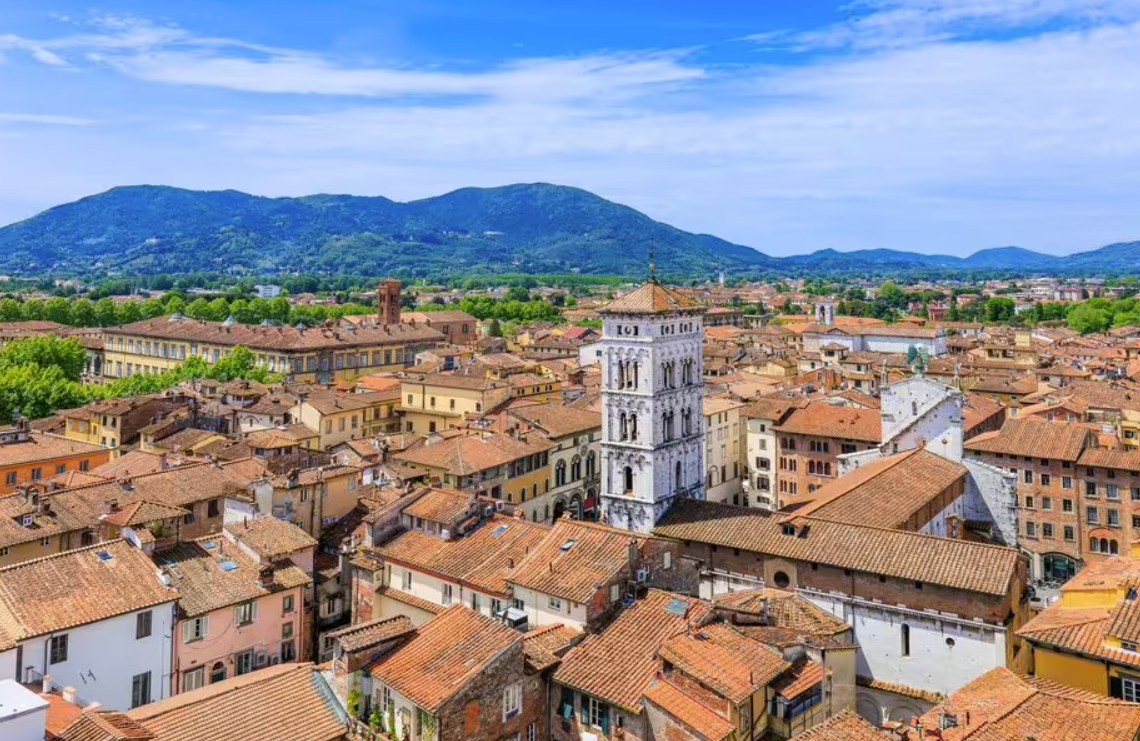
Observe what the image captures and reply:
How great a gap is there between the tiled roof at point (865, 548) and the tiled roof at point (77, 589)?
22.2m

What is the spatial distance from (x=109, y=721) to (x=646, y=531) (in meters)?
27.0

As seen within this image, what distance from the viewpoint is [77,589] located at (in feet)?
98.7

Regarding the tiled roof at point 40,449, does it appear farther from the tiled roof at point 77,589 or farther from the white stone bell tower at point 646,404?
the white stone bell tower at point 646,404

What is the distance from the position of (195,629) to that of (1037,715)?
2678 cm

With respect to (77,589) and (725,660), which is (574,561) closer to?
(725,660)

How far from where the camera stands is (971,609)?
32.7 metres

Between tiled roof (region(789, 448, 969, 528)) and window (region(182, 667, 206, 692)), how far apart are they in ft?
79.4

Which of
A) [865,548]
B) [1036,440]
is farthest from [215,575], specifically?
[1036,440]

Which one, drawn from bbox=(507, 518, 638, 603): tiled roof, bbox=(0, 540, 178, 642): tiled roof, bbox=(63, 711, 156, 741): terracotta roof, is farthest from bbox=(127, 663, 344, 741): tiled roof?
bbox=(507, 518, 638, 603): tiled roof

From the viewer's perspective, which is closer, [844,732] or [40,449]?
[844,732]

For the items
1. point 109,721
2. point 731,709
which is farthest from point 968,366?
point 109,721

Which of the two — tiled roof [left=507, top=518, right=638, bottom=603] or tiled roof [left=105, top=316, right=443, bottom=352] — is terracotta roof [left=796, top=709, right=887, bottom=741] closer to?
tiled roof [left=507, top=518, right=638, bottom=603]

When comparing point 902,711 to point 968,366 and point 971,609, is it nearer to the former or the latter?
point 971,609

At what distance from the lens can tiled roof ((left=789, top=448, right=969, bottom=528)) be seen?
41.1 metres
